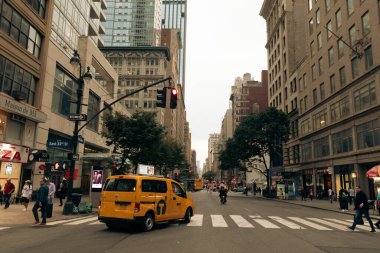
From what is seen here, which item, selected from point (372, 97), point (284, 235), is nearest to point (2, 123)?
point (284, 235)

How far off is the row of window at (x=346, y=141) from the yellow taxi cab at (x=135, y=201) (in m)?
25.8

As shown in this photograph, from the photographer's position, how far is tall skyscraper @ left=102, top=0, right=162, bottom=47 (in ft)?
435

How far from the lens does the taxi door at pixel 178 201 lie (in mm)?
13281

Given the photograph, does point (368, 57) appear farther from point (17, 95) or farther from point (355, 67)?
point (17, 95)

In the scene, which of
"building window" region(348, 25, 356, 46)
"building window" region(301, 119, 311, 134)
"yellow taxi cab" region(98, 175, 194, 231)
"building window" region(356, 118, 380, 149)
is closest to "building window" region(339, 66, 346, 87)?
"building window" region(348, 25, 356, 46)

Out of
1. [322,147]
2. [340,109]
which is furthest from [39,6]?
[322,147]

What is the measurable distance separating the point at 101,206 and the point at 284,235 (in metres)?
6.65

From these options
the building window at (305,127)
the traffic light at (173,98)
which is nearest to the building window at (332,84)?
the building window at (305,127)

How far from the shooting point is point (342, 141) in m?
38.0

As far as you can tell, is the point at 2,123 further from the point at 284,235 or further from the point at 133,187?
the point at 284,235

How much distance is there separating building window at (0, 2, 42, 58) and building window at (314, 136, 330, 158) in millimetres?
35797

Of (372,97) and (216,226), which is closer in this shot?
(216,226)

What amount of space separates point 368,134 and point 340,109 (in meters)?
6.95

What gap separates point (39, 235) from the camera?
10570 millimetres
